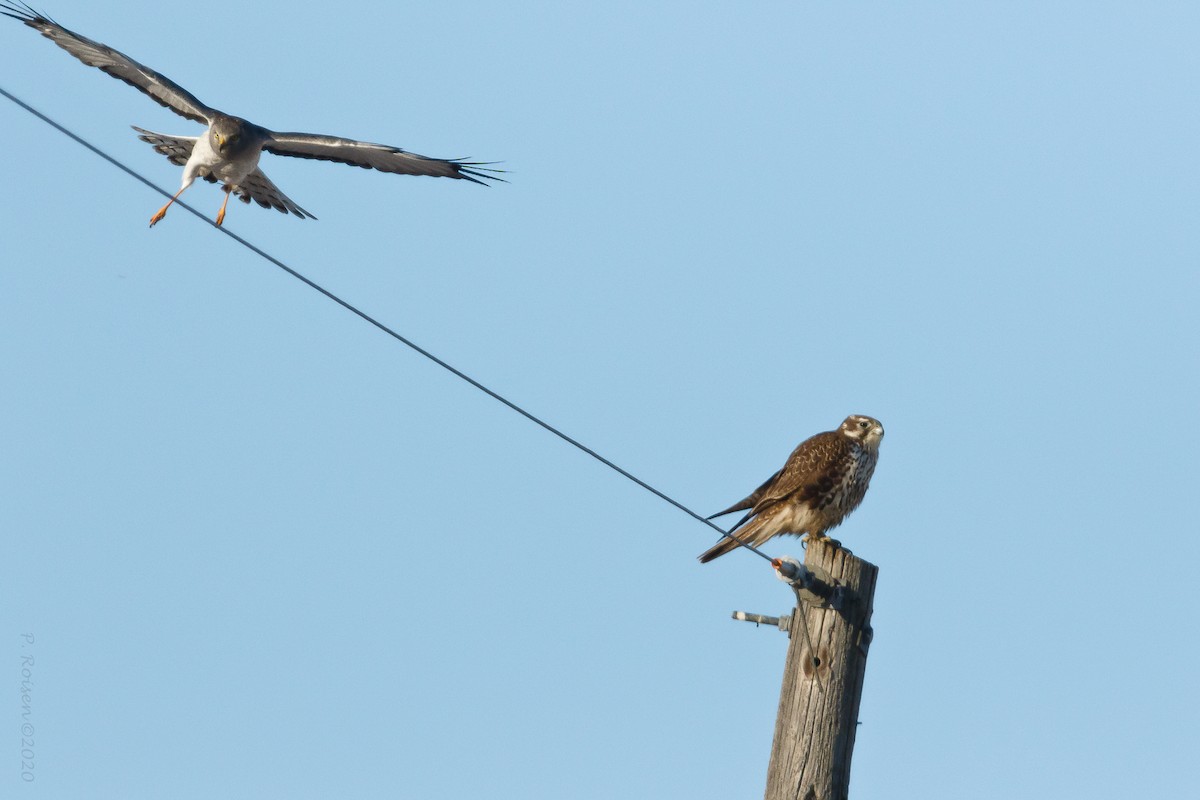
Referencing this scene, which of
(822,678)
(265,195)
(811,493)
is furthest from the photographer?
(265,195)

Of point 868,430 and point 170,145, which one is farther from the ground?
point 170,145

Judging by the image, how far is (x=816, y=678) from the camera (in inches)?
210

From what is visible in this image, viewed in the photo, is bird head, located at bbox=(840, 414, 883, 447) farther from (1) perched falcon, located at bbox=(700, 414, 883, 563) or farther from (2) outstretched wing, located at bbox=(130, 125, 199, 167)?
(2) outstretched wing, located at bbox=(130, 125, 199, 167)

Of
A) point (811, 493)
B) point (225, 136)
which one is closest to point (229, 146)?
point (225, 136)

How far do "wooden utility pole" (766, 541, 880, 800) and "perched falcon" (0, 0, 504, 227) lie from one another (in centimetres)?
521

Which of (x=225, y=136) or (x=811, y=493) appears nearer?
(x=811, y=493)

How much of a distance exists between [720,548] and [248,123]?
14.3 feet

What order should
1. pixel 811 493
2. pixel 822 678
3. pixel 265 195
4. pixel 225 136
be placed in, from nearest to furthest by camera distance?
pixel 822 678, pixel 811 493, pixel 225 136, pixel 265 195

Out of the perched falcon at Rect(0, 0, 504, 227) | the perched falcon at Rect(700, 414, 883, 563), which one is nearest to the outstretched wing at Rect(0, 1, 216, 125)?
the perched falcon at Rect(0, 0, 504, 227)

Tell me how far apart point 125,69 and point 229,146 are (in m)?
0.97

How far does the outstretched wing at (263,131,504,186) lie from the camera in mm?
10055

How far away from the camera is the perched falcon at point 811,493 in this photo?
853 centimetres

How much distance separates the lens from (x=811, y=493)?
8.53 metres

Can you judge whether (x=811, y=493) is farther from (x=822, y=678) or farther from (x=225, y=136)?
(x=225, y=136)
